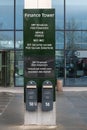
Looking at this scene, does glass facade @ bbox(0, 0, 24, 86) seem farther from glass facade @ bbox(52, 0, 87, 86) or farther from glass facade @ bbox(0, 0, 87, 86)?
glass facade @ bbox(52, 0, 87, 86)

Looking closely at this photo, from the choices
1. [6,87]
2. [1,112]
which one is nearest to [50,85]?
[1,112]

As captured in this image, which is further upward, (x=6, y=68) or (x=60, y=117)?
(x=6, y=68)

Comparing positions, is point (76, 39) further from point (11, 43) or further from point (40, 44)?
point (40, 44)

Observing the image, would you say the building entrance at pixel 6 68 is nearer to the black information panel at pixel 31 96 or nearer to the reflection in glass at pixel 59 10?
the reflection in glass at pixel 59 10

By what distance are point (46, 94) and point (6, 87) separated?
18570mm

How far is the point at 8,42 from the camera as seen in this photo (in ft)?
102

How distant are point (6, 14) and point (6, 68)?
3711 millimetres

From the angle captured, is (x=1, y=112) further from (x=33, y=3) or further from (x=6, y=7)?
(x=6, y=7)

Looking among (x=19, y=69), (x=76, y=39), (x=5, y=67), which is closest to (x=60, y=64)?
(x=76, y=39)

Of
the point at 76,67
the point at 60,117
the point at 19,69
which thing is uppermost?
the point at 76,67

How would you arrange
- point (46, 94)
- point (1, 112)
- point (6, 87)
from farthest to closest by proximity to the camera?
point (6, 87) → point (1, 112) → point (46, 94)

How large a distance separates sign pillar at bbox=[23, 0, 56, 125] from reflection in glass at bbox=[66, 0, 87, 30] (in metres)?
19.3

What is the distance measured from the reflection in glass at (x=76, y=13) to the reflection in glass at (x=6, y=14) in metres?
3.84

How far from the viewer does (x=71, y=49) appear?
31531 mm
